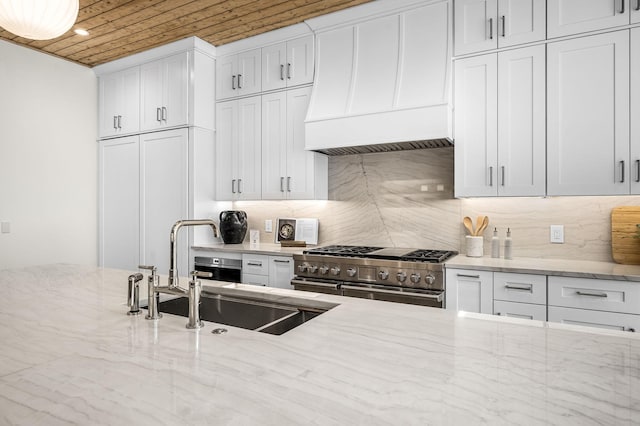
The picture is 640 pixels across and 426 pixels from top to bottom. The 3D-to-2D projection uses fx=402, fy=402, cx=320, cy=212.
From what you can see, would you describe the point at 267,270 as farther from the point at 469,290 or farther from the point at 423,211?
the point at 469,290

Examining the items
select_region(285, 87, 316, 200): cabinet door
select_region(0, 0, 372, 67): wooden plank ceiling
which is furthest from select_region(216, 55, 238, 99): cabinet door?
select_region(285, 87, 316, 200): cabinet door

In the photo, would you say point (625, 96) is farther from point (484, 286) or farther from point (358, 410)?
point (358, 410)

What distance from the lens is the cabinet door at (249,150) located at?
3758 mm

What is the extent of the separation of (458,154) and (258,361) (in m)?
2.32

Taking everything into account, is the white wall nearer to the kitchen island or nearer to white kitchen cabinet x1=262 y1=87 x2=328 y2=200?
white kitchen cabinet x1=262 y1=87 x2=328 y2=200

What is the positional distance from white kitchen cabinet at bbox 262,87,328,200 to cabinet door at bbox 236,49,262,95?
164 millimetres

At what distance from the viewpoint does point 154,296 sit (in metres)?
1.34

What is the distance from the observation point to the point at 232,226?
3838mm

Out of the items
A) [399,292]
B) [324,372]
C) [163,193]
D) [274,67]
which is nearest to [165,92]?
[163,193]

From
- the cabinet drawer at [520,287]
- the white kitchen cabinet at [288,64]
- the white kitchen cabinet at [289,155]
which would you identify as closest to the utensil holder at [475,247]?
the cabinet drawer at [520,287]

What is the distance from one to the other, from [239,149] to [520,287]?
2.68m

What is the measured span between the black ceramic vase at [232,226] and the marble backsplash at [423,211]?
0.22m

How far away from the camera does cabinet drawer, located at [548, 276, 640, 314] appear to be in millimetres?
2148

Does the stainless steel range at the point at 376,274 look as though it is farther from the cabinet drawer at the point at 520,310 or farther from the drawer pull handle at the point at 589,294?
the drawer pull handle at the point at 589,294
